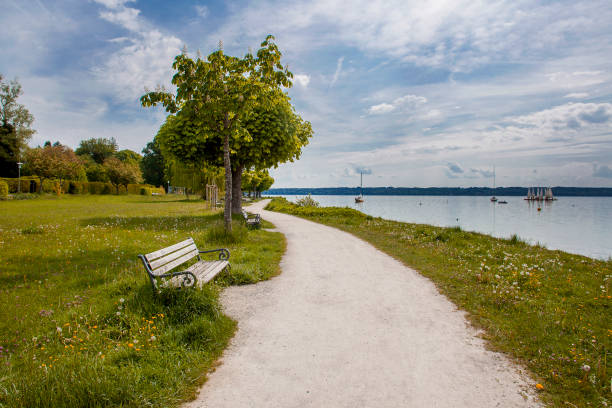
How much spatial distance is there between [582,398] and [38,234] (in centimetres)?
1574

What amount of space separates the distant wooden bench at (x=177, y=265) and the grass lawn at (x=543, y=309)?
4683 millimetres

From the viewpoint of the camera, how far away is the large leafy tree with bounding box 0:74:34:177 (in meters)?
47.1

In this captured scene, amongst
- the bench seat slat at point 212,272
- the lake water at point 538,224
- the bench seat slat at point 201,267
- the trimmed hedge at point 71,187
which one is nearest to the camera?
the bench seat slat at point 212,272

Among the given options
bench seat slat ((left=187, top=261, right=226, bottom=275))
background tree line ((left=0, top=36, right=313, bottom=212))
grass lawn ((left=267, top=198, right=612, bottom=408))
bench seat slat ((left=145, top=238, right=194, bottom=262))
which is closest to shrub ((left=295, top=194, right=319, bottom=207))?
background tree line ((left=0, top=36, right=313, bottom=212))

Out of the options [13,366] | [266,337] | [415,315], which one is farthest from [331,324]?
[13,366]

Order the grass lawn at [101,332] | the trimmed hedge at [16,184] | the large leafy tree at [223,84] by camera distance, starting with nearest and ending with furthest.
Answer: the grass lawn at [101,332] < the large leafy tree at [223,84] < the trimmed hedge at [16,184]

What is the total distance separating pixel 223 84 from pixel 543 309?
10.2m

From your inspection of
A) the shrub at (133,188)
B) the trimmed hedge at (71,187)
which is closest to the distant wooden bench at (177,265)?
the trimmed hedge at (71,187)

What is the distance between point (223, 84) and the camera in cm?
1044

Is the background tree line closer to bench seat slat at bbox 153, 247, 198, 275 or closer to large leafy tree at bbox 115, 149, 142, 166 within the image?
bench seat slat at bbox 153, 247, 198, 275

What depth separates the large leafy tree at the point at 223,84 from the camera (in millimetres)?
10211

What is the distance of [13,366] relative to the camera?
3.56 m

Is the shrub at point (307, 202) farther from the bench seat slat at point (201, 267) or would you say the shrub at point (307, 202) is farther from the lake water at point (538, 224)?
the bench seat slat at point (201, 267)

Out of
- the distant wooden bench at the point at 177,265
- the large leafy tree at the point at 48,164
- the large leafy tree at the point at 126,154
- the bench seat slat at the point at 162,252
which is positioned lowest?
the distant wooden bench at the point at 177,265
